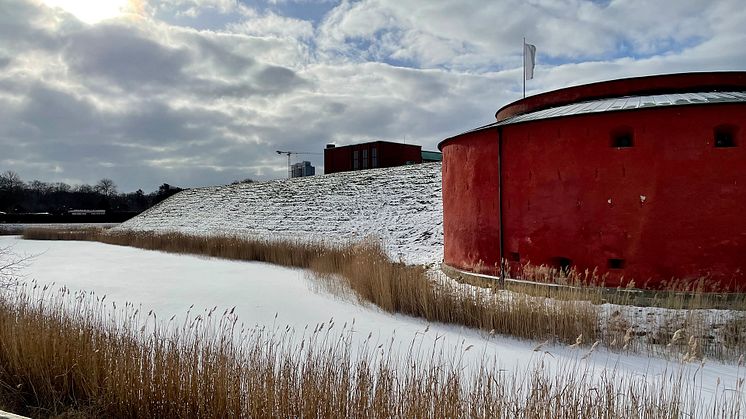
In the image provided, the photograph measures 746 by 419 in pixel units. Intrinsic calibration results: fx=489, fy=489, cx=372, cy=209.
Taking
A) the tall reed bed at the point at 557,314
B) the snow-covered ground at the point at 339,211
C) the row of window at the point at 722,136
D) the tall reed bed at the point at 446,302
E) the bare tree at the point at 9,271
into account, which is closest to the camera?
the tall reed bed at the point at 557,314

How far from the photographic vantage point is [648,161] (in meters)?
8.45

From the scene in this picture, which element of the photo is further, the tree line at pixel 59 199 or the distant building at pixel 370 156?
the tree line at pixel 59 199

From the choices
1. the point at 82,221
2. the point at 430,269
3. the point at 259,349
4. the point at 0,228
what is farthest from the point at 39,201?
the point at 259,349

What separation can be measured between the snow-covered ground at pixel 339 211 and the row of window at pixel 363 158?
3.18m

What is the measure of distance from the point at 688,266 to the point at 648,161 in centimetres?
187

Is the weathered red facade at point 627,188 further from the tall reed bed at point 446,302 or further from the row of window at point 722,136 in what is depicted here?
the tall reed bed at point 446,302

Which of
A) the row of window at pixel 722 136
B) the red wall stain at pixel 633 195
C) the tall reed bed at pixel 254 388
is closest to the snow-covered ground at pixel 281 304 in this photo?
the tall reed bed at pixel 254 388

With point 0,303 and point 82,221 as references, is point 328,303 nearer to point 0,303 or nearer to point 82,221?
point 0,303

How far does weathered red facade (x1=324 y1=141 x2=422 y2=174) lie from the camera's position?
29.8 meters

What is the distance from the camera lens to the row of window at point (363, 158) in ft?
98.4

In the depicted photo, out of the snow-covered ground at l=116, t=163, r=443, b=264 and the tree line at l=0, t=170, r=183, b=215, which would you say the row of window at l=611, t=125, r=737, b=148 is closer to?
the snow-covered ground at l=116, t=163, r=443, b=264

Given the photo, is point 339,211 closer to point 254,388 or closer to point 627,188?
point 627,188

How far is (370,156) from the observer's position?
3028cm

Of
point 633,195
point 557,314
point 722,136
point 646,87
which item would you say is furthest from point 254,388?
point 646,87
